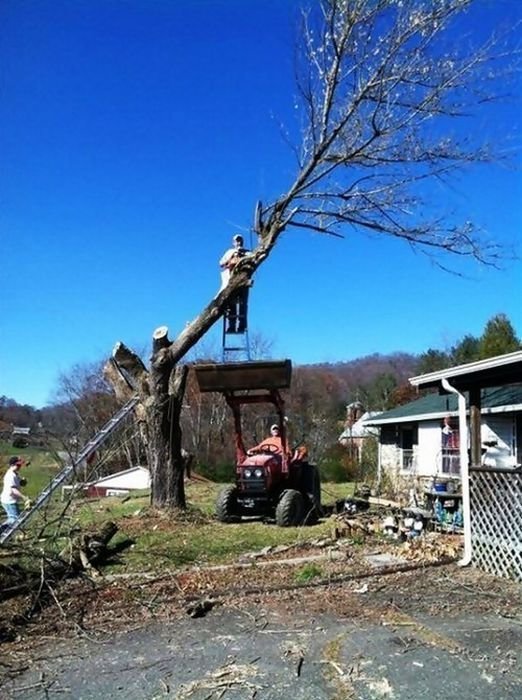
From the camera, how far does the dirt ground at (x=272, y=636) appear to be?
409 cm

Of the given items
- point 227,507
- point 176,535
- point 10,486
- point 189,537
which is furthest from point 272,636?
point 10,486

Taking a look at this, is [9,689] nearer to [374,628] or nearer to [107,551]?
[374,628]

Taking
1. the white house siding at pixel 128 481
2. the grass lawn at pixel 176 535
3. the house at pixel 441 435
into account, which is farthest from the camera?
the white house siding at pixel 128 481

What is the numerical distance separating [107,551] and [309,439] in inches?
873

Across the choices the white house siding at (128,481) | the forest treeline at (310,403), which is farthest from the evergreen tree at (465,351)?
the white house siding at (128,481)

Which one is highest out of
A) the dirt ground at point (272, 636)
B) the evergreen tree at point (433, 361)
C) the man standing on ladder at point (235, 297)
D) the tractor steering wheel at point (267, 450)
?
the evergreen tree at point (433, 361)

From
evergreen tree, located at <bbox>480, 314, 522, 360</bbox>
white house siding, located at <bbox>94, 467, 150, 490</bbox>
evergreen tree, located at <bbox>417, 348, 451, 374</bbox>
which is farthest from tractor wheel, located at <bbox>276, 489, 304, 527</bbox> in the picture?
evergreen tree, located at <bbox>417, 348, 451, 374</bbox>

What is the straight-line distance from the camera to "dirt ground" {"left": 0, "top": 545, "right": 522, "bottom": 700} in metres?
4.09

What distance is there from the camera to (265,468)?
11062mm

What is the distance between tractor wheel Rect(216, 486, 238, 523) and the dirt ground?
143 inches

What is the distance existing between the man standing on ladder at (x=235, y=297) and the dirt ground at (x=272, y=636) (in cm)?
497

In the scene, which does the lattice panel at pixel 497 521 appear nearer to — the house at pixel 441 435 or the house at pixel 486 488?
the house at pixel 486 488

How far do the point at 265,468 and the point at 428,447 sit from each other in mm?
11780

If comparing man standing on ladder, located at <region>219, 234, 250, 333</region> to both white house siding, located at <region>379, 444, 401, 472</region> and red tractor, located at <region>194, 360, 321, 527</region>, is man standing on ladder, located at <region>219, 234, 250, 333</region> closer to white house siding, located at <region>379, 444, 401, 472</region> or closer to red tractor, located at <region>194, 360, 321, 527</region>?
red tractor, located at <region>194, 360, 321, 527</region>
